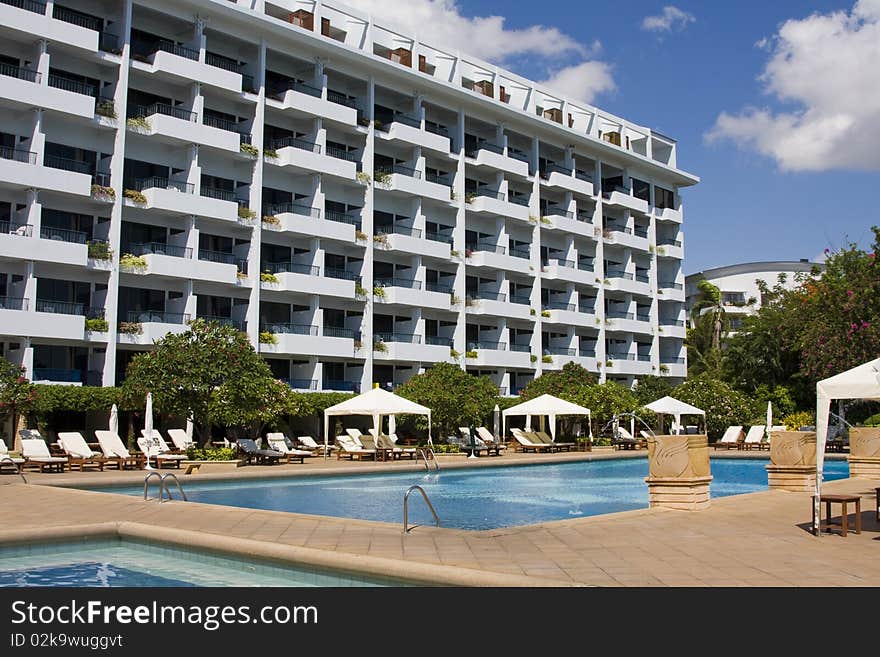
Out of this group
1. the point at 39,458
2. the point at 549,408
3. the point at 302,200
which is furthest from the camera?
the point at 302,200

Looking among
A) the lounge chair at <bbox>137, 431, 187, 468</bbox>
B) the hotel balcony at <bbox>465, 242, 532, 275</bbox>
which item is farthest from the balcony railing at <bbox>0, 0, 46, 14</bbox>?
the hotel balcony at <bbox>465, 242, 532, 275</bbox>

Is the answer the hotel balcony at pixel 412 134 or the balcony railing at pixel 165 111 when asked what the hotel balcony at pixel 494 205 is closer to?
the hotel balcony at pixel 412 134

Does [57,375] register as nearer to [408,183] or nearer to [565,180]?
[408,183]

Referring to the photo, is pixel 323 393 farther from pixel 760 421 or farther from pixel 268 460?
pixel 760 421

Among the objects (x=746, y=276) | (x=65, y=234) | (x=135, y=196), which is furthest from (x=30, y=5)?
(x=746, y=276)

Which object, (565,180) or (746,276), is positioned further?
(746,276)

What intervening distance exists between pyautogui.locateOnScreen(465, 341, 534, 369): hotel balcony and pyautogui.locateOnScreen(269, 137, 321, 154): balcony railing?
14366 mm

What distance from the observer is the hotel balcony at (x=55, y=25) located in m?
33.0

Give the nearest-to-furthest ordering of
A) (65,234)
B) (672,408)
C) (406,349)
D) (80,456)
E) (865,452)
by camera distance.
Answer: (865,452) < (80,456) < (65,234) < (672,408) < (406,349)

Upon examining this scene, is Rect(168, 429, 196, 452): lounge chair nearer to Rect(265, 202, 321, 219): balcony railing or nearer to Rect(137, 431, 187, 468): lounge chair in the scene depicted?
Rect(137, 431, 187, 468): lounge chair

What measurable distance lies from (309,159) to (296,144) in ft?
3.76

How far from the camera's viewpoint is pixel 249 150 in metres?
40.3

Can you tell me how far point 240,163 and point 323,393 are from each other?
1133 centimetres
